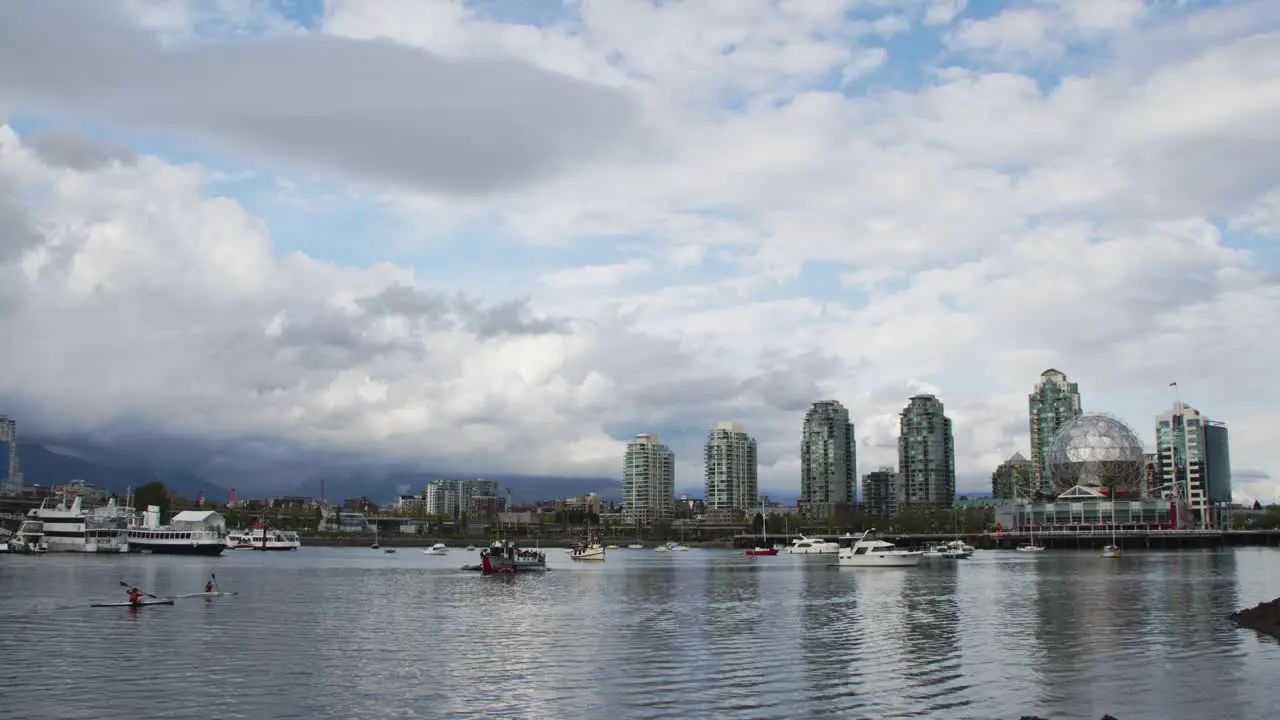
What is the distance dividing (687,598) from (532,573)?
5070 cm

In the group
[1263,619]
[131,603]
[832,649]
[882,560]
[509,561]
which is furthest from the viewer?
[882,560]

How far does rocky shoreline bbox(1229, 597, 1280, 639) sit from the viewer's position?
55094 mm

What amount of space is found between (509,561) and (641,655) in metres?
88.3

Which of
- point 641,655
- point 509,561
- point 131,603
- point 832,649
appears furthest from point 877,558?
point 641,655

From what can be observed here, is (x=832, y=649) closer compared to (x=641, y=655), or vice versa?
(x=641, y=655)

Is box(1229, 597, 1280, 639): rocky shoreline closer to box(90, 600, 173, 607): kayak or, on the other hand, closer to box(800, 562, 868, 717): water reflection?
box(800, 562, 868, 717): water reflection

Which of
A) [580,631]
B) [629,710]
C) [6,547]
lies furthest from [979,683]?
[6,547]

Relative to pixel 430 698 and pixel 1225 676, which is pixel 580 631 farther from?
pixel 1225 676

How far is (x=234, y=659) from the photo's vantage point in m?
47.0

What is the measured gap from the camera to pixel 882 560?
5891 inches

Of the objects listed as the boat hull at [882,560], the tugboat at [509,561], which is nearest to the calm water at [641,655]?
the tugboat at [509,561]

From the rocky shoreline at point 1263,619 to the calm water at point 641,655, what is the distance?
1180 mm

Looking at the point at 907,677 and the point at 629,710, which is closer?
the point at 629,710

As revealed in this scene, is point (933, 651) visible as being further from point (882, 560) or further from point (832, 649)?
point (882, 560)
